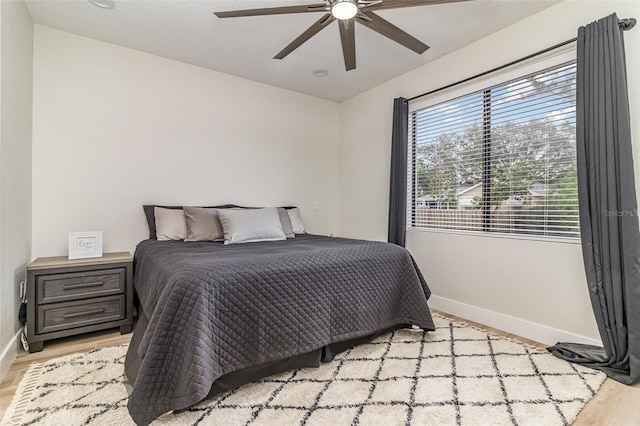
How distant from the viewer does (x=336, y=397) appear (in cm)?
166

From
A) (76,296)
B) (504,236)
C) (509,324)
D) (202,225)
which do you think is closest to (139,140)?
(202,225)

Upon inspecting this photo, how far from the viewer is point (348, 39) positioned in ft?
7.09

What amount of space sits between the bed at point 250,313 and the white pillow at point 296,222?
52.6 inches

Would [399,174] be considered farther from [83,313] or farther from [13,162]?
[13,162]

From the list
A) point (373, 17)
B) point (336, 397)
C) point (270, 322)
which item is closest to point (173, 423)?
point (270, 322)

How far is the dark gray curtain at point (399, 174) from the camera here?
3.40 meters

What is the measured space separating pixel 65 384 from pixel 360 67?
352 cm

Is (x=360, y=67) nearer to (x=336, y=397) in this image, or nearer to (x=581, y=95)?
(x=581, y=95)

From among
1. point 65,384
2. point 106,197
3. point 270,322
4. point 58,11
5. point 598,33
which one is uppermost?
point 58,11

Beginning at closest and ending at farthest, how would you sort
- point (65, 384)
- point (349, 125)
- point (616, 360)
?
point (65, 384)
point (616, 360)
point (349, 125)

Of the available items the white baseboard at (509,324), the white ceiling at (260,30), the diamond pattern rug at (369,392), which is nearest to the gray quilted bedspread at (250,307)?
the diamond pattern rug at (369,392)

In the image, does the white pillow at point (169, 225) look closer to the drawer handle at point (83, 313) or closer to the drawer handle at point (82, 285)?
the drawer handle at point (82, 285)

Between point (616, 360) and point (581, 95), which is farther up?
point (581, 95)

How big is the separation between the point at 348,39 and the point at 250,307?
71.8 inches
